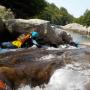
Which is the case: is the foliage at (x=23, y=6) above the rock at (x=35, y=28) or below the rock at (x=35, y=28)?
above

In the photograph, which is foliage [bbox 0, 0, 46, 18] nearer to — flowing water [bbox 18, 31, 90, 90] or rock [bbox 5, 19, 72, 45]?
rock [bbox 5, 19, 72, 45]

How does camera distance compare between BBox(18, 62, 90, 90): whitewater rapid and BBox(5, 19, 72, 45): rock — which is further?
BBox(5, 19, 72, 45): rock

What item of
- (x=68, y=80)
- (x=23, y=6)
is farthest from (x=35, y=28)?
(x=23, y=6)

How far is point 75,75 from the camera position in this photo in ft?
38.3

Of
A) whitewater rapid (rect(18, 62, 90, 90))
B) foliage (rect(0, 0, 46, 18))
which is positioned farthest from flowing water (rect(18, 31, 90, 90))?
foliage (rect(0, 0, 46, 18))

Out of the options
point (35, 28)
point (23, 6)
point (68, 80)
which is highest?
point (23, 6)

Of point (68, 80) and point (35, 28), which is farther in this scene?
point (35, 28)

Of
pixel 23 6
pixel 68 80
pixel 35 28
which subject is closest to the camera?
pixel 68 80

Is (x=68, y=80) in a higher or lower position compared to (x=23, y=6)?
lower

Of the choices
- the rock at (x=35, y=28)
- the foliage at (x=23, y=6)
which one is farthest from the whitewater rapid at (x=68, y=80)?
the foliage at (x=23, y=6)

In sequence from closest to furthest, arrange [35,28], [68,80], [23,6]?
[68,80] → [35,28] → [23,6]

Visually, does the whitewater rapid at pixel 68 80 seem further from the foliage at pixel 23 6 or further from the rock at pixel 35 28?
the foliage at pixel 23 6

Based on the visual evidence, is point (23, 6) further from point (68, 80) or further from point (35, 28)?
point (68, 80)

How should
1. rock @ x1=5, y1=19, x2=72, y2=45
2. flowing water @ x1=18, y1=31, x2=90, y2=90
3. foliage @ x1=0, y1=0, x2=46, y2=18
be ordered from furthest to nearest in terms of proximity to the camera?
foliage @ x1=0, y1=0, x2=46, y2=18
rock @ x1=5, y1=19, x2=72, y2=45
flowing water @ x1=18, y1=31, x2=90, y2=90
